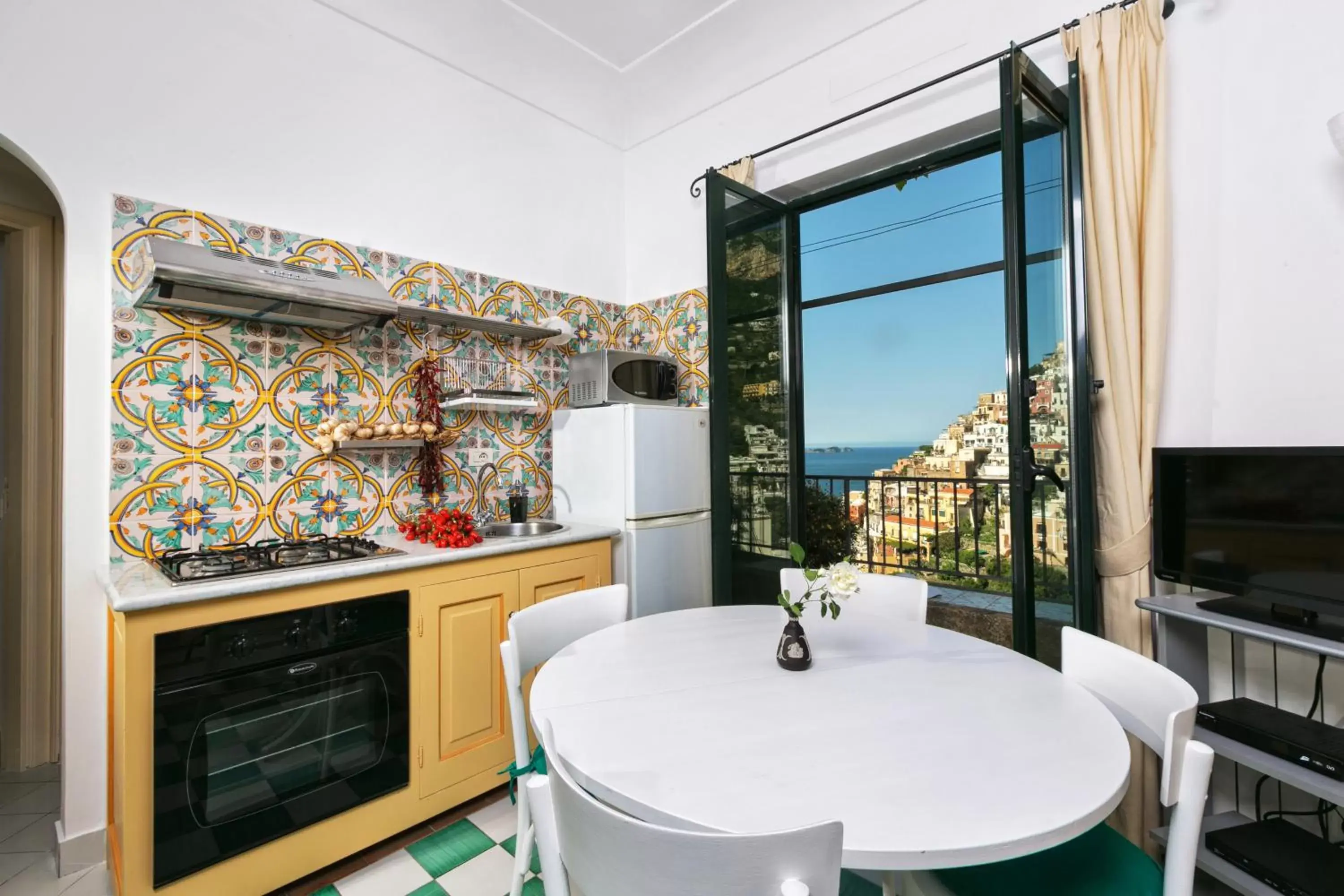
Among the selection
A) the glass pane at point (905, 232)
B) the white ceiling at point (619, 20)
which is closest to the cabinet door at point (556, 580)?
the glass pane at point (905, 232)

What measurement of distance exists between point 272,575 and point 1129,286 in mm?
2837

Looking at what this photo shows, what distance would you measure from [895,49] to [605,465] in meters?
2.25

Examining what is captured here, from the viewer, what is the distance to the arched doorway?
2.39 meters

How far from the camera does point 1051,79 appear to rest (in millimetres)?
2240

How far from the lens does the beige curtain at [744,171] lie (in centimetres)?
304

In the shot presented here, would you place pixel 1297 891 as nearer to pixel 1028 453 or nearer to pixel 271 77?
pixel 1028 453

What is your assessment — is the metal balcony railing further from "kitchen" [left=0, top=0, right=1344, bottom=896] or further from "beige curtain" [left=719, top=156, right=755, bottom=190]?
"beige curtain" [left=719, top=156, right=755, bottom=190]

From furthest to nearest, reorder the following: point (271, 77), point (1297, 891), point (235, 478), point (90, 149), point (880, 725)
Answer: point (271, 77) < point (235, 478) < point (90, 149) < point (1297, 891) < point (880, 725)

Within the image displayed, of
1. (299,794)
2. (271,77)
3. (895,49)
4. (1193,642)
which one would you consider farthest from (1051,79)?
(299,794)

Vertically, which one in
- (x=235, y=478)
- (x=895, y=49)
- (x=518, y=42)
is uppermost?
(x=518, y=42)

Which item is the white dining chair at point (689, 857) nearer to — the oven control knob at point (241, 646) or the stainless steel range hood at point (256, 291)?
the oven control knob at point (241, 646)

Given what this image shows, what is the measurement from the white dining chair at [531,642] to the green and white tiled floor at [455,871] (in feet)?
0.31

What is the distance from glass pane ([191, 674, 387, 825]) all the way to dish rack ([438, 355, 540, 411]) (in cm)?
121

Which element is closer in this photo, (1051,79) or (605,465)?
(1051,79)
